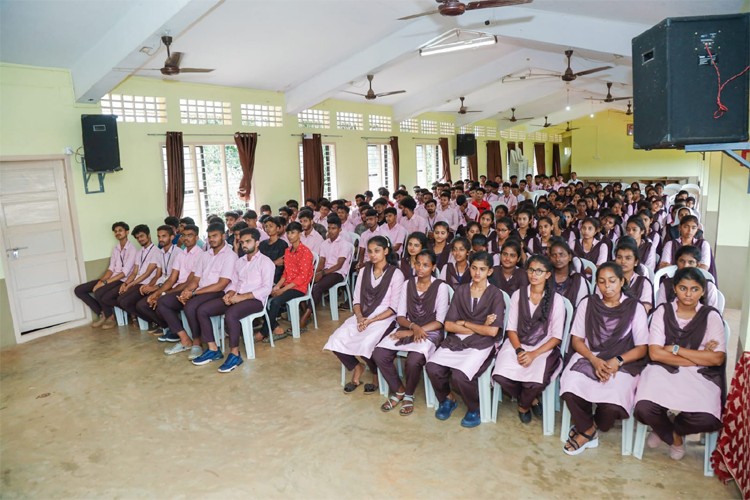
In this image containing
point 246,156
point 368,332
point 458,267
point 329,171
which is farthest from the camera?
point 329,171

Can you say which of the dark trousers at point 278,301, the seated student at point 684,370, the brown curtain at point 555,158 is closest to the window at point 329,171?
the dark trousers at point 278,301

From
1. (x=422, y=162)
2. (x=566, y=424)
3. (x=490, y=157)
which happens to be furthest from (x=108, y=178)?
(x=490, y=157)

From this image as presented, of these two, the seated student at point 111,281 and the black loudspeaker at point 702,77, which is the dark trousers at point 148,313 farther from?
the black loudspeaker at point 702,77

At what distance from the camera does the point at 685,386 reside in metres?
2.78

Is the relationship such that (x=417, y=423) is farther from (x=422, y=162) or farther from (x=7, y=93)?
(x=422, y=162)

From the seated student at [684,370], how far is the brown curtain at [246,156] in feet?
22.0

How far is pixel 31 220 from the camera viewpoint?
5746 millimetres

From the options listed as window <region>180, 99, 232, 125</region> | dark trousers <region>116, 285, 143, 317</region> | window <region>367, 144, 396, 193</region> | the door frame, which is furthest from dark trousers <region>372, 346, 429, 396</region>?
window <region>367, 144, 396, 193</region>

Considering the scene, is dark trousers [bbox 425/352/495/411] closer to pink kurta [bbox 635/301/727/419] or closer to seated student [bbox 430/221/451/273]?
pink kurta [bbox 635/301/727/419]

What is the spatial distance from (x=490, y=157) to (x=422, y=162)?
439 centimetres

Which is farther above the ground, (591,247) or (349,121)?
→ (349,121)

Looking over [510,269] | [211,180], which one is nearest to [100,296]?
[211,180]

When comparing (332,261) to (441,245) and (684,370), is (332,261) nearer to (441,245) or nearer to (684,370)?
(441,245)

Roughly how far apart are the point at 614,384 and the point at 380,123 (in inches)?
395
